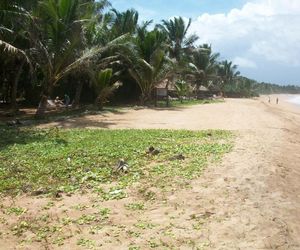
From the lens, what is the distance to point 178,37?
42.4m

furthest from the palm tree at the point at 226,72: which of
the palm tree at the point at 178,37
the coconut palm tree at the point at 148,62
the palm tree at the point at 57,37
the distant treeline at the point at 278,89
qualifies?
the distant treeline at the point at 278,89

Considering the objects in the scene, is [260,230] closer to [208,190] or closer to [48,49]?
[208,190]

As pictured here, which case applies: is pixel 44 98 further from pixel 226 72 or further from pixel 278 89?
pixel 278 89

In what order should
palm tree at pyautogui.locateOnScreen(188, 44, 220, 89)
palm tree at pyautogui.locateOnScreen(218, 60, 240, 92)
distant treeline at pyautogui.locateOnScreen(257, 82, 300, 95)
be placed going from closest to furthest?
palm tree at pyautogui.locateOnScreen(188, 44, 220, 89) → palm tree at pyautogui.locateOnScreen(218, 60, 240, 92) → distant treeline at pyautogui.locateOnScreen(257, 82, 300, 95)

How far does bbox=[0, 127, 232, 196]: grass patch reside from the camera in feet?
29.1

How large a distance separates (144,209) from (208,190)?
138cm

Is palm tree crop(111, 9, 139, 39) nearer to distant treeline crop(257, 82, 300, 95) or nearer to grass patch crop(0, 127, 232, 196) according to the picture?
grass patch crop(0, 127, 232, 196)

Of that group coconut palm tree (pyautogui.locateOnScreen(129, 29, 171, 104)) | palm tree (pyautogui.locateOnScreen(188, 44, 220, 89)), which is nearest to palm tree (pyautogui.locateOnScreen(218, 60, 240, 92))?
palm tree (pyautogui.locateOnScreen(188, 44, 220, 89))

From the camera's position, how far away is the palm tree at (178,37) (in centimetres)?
4216

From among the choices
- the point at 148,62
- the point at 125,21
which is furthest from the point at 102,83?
the point at 125,21

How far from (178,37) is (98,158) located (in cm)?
3337

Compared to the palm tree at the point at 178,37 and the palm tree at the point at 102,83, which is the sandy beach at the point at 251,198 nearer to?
the palm tree at the point at 102,83

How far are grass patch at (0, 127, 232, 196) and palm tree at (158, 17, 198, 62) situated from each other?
93.3 ft

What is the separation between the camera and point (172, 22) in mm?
42625
